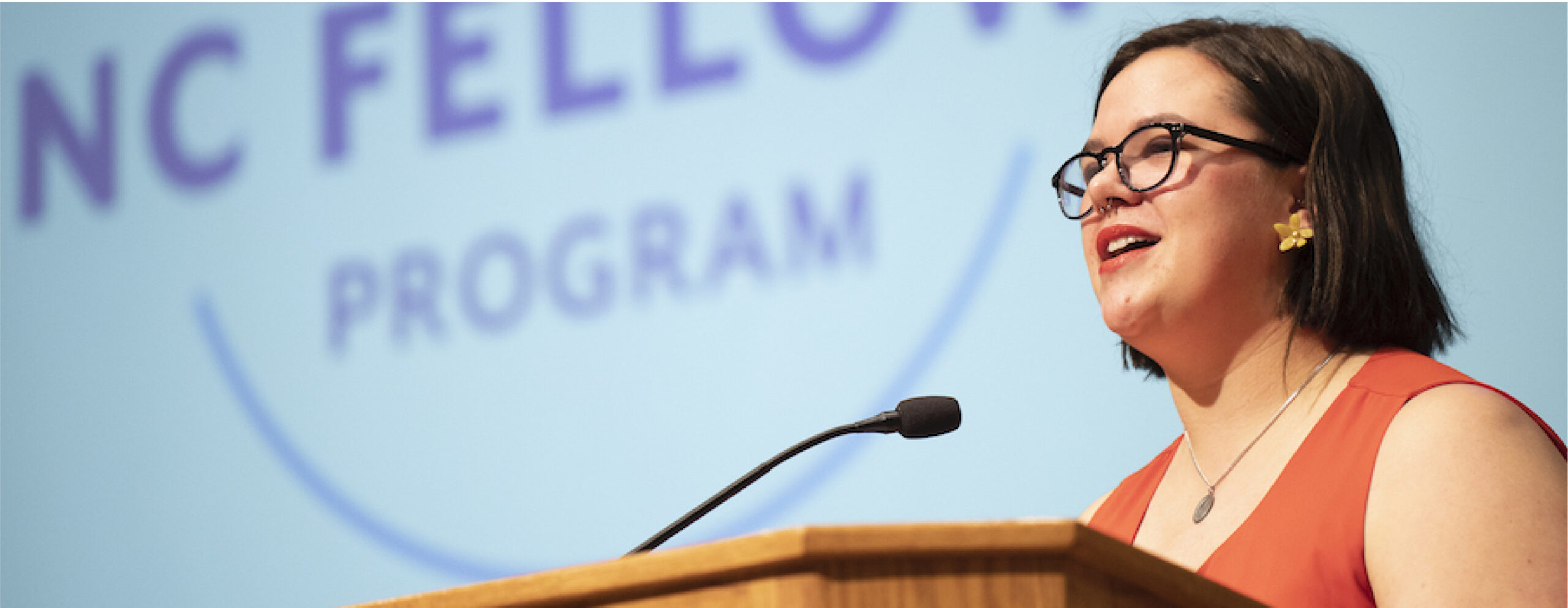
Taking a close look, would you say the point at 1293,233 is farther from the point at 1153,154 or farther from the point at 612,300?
the point at 612,300

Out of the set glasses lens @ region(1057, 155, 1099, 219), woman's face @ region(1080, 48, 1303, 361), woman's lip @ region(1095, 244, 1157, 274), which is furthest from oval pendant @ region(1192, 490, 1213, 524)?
glasses lens @ region(1057, 155, 1099, 219)

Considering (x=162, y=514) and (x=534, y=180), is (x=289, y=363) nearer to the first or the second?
(x=162, y=514)

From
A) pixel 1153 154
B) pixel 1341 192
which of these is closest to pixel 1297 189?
pixel 1341 192

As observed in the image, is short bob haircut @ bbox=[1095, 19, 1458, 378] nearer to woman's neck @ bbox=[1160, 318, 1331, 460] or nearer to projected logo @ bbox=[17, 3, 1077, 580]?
woman's neck @ bbox=[1160, 318, 1331, 460]

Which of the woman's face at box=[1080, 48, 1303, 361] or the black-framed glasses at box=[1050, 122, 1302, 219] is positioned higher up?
the black-framed glasses at box=[1050, 122, 1302, 219]

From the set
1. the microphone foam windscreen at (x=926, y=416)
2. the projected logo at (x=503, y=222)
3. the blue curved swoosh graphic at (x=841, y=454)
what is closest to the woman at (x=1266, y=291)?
the microphone foam windscreen at (x=926, y=416)

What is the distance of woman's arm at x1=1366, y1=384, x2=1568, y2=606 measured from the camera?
1161 mm

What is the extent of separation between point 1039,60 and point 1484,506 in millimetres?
1254

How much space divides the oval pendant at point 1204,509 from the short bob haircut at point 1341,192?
22 cm

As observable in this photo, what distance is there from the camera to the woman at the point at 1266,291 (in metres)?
1.33

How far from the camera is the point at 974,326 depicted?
2.27 meters

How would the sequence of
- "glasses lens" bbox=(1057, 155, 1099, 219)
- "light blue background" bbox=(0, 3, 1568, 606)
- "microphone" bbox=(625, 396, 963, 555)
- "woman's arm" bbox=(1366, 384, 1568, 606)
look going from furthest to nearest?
"light blue background" bbox=(0, 3, 1568, 606), "glasses lens" bbox=(1057, 155, 1099, 219), "microphone" bbox=(625, 396, 963, 555), "woman's arm" bbox=(1366, 384, 1568, 606)

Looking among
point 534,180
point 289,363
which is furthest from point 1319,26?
point 289,363

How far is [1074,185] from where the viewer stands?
1.76 m
